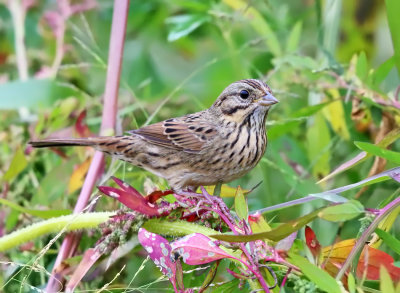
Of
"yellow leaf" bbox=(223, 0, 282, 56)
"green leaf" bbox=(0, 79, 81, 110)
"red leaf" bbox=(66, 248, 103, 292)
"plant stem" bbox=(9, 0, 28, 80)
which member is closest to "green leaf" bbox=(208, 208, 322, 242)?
"red leaf" bbox=(66, 248, 103, 292)

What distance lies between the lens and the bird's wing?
7.36 ft

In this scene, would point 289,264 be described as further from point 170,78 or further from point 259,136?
point 170,78

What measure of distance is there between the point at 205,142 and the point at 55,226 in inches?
25.6

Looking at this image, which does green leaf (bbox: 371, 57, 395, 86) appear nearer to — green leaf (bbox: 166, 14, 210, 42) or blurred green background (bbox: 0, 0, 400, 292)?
blurred green background (bbox: 0, 0, 400, 292)

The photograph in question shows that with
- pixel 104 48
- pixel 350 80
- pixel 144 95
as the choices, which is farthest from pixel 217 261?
pixel 104 48

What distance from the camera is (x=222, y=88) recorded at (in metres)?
2.79

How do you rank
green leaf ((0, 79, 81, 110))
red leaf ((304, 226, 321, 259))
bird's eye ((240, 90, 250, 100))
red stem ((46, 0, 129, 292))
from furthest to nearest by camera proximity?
green leaf ((0, 79, 81, 110)) → bird's eye ((240, 90, 250, 100)) → red stem ((46, 0, 129, 292)) → red leaf ((304, 226, 321, 259))

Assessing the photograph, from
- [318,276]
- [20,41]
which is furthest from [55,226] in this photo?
[20,41]

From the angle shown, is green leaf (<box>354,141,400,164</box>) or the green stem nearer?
green leaf (<box>354,141,400,164</box>)

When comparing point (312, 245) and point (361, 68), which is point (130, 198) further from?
point (361, 68)

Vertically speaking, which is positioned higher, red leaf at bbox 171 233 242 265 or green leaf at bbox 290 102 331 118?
green leaf at bbox 290 102 331 118

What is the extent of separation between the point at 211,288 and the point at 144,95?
4.68ft

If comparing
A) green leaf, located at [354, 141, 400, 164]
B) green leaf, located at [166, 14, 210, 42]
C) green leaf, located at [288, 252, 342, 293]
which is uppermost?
green leaf, located at [166, 14, 210, 42]

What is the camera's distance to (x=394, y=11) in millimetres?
1802
